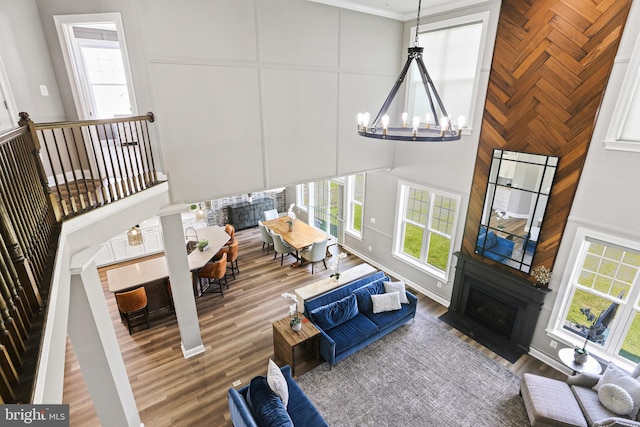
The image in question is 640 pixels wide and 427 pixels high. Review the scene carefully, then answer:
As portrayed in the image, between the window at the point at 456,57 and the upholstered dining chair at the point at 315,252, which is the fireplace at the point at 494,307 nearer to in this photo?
the window at the point at 456,57

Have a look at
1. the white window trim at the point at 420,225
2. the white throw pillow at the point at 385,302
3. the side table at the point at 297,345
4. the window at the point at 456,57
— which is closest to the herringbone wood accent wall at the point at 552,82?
the window at the point at 456,57

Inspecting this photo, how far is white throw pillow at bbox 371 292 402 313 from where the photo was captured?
5617 mm

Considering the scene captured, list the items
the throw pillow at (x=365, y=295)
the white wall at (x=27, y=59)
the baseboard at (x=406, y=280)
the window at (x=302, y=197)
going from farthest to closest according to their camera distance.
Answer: the window at (x=302, y=197) → the baseboard at (x=406, y=280) → the throw pillow at (x=365, y=295) → the white wall at (x=27, y=59)

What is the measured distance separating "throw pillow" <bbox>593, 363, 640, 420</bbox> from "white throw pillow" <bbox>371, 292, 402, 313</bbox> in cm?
286

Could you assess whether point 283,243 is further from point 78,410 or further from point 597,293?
point 597,293

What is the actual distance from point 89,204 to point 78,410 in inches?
139

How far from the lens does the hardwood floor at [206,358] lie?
442 cm

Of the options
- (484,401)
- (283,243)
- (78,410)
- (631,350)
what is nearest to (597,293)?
(631,350)

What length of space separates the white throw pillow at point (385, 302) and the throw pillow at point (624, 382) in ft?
9.39

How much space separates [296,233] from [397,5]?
5.71m

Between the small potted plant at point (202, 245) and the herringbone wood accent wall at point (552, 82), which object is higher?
the herringbone wood accent wall at point (552, 82)

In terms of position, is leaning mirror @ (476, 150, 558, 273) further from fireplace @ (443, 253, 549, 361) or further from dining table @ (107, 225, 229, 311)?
dining table @ (107, 225, 229, 311)

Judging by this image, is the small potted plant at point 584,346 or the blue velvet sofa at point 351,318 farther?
the blue velvet sofa at point 351,318

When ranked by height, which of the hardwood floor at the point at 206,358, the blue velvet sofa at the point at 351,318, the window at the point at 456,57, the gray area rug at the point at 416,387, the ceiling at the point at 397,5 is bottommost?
the hardwood floor at the point at 206,358
